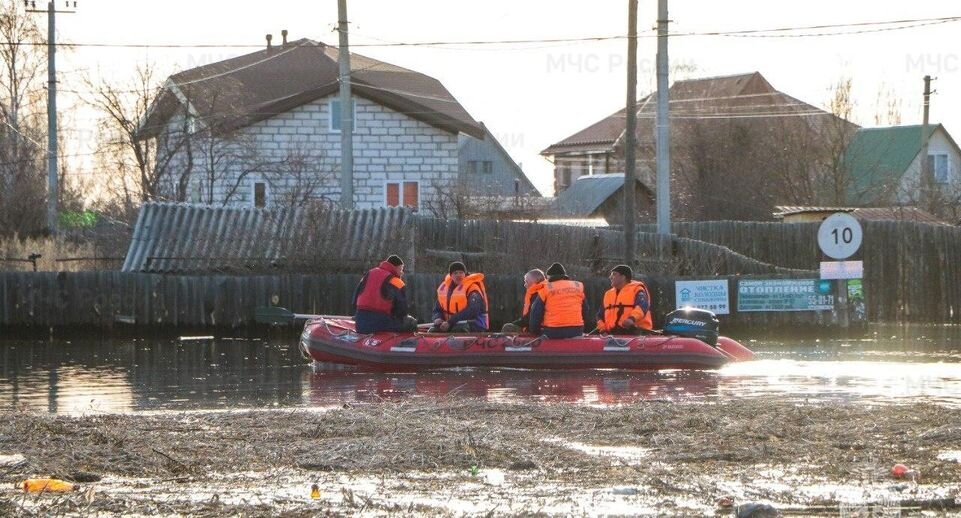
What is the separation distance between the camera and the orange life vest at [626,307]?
22031 mm

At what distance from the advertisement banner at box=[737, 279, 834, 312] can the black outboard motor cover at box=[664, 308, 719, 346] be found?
25.8ft

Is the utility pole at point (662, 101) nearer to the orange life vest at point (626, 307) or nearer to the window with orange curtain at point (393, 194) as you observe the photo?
the orange life vest at point (626, 307)

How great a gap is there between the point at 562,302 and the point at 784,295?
9357mm

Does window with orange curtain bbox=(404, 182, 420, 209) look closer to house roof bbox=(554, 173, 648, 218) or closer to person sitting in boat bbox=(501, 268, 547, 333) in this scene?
house roof bbox=(554, 173, 648, 218)

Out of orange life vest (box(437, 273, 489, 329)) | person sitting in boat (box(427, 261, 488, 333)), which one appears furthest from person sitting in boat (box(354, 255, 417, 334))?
orange life vest (box(437, 273, 489, 329))

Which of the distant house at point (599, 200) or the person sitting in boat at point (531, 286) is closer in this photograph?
the person sitting in boat at point (531, 286)

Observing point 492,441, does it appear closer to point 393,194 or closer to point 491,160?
point 393,194

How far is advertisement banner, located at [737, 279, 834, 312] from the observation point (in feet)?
96.3

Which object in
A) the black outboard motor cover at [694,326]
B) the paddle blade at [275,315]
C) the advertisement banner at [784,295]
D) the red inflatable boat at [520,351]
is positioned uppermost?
the advertisement banner at [784,295]

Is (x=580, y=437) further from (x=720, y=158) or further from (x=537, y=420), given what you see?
(x=720, y=158)

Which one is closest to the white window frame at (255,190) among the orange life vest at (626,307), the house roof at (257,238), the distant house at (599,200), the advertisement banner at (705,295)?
the house roof at (257,238)

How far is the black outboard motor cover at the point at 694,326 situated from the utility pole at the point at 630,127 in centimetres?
628

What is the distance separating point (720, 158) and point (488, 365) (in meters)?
32.9

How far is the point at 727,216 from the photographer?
49.8 meters
